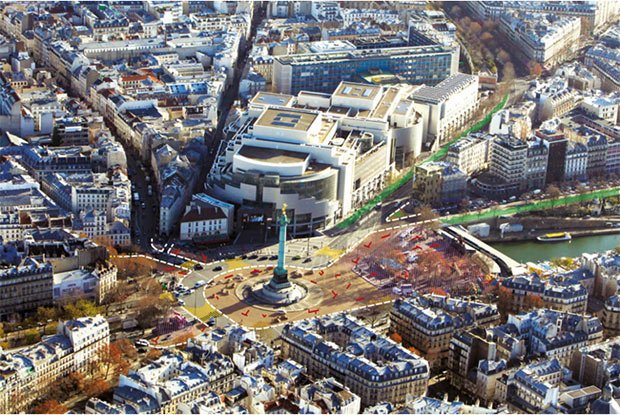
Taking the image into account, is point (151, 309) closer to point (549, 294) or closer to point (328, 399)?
point (328, 399)

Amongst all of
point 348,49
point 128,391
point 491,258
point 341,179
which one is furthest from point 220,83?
point 128,391

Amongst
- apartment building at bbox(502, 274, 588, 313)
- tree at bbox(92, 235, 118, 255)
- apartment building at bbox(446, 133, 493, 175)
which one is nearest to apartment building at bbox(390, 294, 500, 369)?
apartment building at bbox(502, 274, 588, 313)

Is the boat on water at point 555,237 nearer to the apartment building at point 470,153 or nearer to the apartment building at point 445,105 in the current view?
the apartment building at point 470,153

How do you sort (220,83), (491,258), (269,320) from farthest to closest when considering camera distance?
(220,83) < (491,258) < (269,320)

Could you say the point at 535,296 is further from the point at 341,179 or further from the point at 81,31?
the point at 81,31

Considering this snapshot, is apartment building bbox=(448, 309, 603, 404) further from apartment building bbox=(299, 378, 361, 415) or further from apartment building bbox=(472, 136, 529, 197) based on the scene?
apartment building bbox=(472, 136, 529, 197)

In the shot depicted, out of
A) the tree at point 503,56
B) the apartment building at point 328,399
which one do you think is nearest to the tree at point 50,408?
the apartment building at point 328,399
